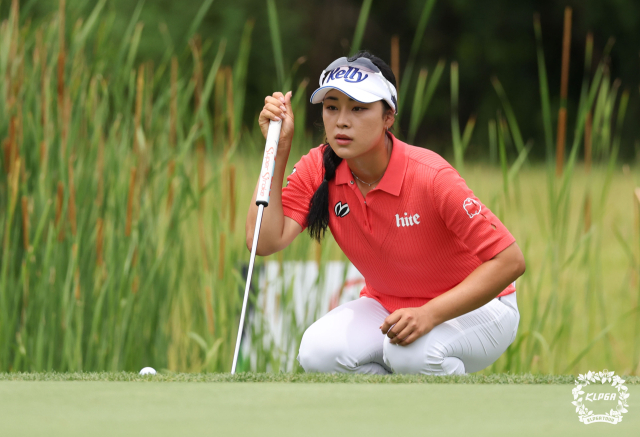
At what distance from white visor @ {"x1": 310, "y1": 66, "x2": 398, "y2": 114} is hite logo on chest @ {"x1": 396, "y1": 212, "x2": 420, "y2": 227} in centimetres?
30

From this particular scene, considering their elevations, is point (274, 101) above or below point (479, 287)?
above

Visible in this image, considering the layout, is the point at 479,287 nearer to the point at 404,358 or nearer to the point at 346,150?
the point at 404,358

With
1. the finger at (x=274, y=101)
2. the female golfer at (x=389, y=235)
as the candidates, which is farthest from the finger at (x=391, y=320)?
the finger at (x=274, y=101)

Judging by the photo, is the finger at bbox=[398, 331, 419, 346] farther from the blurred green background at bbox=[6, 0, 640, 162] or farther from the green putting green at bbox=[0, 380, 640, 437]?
the blurred green background at bbox=[6, 0, 640, 162]

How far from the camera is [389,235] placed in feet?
7.33

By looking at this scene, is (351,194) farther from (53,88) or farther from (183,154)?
(53,88)

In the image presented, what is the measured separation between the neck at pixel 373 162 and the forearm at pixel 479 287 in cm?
41

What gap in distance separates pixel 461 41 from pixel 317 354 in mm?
13318

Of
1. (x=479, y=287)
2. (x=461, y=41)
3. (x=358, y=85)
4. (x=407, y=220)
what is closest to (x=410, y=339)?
(x=479, y=287)

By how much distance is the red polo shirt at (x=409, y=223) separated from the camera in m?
2.10

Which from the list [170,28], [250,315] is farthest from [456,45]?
[250,315]

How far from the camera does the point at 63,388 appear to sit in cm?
167

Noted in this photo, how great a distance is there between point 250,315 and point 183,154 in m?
0.69

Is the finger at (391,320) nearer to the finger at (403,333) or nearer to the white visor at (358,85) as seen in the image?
the finger at (403,333)
